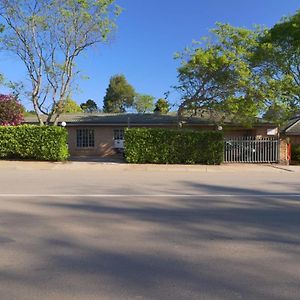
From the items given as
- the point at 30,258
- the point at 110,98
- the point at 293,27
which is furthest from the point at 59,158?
the point at 110,98

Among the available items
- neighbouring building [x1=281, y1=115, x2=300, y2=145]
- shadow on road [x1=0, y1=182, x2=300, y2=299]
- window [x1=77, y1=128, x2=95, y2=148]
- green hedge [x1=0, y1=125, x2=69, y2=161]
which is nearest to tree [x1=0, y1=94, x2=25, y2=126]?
green hedge [x1=0, y1=125, x2=69, y2=161]

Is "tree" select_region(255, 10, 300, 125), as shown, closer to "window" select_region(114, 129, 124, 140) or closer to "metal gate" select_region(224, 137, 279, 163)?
"metal gate" select_region(224, 137, 279, 163)

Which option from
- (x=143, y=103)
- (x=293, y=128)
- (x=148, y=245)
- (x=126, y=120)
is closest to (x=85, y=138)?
(x=126, y=120)

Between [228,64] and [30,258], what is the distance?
1928 centimetres

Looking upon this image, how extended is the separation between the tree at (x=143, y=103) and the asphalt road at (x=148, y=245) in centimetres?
6072

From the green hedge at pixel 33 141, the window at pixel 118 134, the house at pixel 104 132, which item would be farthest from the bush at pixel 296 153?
the green hedge at pixel 33 141

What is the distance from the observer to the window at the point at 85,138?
99.7ft

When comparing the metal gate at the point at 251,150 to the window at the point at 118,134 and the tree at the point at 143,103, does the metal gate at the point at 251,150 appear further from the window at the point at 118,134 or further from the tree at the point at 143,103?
the tree at the point at 143,103

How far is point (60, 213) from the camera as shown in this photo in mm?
8062

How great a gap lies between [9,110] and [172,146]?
10.4m

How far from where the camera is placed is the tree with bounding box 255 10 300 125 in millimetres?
23047

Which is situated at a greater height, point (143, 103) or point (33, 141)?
point (143, 103)

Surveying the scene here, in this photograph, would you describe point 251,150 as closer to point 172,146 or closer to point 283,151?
point 283,151

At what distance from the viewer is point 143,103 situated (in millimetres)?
71312
